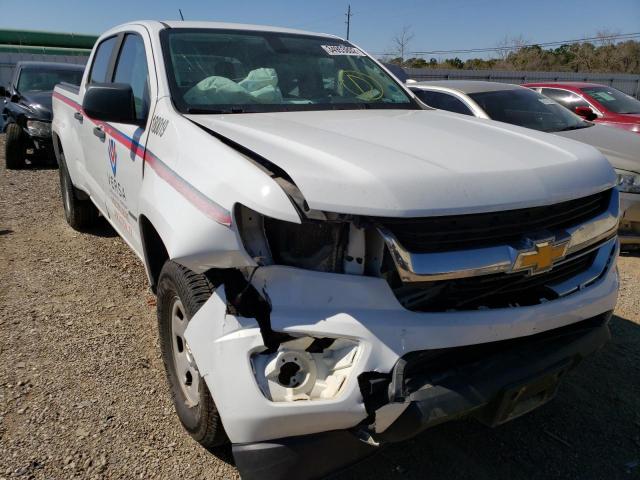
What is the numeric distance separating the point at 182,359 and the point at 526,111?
5187 mm

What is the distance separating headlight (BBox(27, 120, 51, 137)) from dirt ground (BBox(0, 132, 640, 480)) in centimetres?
560

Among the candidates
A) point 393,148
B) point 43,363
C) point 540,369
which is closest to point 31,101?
point 43,363

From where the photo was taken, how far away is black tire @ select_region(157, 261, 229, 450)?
2.02 m

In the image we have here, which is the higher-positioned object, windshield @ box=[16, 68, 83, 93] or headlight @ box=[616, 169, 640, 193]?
windshield @ box=[16, 68, 83, 93]

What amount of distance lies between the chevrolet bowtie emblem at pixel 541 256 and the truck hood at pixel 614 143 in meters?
3.58

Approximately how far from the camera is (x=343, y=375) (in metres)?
1.74

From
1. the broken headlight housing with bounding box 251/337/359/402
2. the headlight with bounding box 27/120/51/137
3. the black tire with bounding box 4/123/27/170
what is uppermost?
the broken headlight housing with bounding box 251/337/359/402

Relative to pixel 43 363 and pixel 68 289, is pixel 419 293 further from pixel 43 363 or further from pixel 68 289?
pixel 68 289

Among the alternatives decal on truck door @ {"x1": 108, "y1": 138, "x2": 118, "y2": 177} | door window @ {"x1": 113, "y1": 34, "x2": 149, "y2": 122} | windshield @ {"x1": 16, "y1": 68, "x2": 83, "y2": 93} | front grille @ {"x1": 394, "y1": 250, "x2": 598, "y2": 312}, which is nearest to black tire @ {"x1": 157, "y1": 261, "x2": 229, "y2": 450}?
front grille @ {"x1": 394, "y1": 250, "x2": 598, "y2": 312}

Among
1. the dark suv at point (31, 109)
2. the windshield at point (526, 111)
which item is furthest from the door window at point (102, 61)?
the dark suv at point (31, 109)

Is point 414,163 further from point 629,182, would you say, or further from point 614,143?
point 614,143

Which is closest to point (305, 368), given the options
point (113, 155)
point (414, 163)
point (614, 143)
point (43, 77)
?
point (414, 163)

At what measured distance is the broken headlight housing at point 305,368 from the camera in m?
1.72

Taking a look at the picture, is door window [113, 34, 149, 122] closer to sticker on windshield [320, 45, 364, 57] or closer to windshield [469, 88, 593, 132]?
sticker on windshield [320, 45, 364, 57]
